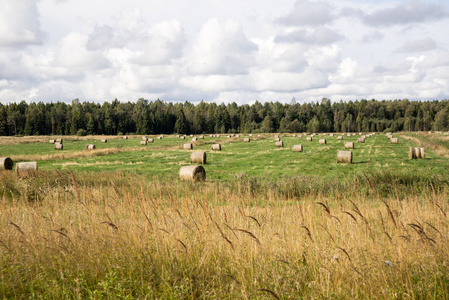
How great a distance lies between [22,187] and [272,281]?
1188 cm

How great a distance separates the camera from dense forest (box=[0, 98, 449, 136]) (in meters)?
122

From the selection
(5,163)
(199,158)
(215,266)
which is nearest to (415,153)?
(199,158)

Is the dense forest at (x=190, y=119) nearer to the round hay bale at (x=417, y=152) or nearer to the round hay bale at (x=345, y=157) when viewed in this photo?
the round hay bale at (x=345, y=157)

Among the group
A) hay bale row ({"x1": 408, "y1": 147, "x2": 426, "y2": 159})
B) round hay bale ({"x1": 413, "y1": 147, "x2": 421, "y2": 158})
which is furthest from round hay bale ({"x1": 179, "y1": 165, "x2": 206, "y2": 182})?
round hay bale ({"x1": 413, "y1": 147, "x2": 421, "y2": 158})

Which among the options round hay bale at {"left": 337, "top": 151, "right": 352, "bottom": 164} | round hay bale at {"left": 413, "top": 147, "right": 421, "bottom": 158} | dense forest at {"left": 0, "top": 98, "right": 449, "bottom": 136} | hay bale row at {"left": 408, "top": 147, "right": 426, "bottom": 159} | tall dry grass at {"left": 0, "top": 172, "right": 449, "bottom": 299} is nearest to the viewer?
tall dry grass at {"left": 0, "top": 172, "right": 449, "bottom": 299}

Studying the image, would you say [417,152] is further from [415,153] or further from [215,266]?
[215,266]

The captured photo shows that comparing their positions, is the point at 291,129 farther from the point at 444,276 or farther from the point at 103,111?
the point at 444,276

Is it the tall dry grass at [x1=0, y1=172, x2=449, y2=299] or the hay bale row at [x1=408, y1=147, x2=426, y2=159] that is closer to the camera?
the tall dry grass at [x1=0, y1=172, x2=449, y2=299]

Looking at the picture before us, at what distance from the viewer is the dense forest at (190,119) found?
12231cm

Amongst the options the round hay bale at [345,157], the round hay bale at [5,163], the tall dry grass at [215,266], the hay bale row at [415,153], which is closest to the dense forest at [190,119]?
the round hay bale at [5,163]

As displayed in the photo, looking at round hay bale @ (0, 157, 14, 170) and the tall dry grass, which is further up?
the tall dry grass

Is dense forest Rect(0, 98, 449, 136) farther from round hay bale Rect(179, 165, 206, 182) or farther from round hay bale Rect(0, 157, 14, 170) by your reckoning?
round hay bale Rect(179, 165, 206, 182)

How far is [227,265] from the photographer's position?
4.45m

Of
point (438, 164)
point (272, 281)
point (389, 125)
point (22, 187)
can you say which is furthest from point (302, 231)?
point (389, 125)
